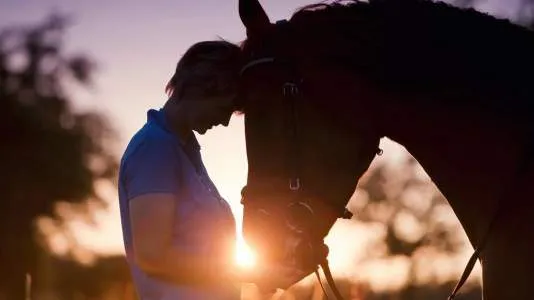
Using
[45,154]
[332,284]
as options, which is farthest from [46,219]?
[332,284]

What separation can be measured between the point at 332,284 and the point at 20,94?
3501 centimetres

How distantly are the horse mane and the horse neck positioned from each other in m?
0.08

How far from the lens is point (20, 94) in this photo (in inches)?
1487

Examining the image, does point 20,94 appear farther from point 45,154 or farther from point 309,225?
point 309,225

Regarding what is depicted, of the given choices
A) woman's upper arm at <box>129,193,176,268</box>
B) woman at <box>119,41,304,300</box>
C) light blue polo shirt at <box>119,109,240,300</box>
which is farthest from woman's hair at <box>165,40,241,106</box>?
woman's upper arm at <box>129,193,176,268</box>

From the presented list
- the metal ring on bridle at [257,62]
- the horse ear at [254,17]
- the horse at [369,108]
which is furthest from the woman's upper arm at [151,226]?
the horse ear at [254,17]

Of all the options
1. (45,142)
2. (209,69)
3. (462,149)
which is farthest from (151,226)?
(45,142)

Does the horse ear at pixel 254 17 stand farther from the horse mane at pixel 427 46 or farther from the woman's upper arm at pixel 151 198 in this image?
the woman's upper arm at pixel 151 198

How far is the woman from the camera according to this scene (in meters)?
3.99

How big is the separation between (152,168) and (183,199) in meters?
0.28

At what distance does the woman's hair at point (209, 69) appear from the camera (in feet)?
13.8

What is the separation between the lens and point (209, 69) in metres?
4.19

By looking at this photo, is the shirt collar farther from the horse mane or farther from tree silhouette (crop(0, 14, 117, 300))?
tree silhouette (crop(0, 14, 117, 300))

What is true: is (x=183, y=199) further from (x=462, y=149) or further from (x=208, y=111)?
(x=462, y=149)
